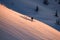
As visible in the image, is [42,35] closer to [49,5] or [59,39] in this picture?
[59,39]

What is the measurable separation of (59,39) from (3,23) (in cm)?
137

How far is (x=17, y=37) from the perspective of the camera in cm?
394

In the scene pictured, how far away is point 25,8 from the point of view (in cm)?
1249

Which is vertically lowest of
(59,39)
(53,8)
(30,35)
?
(53,8)

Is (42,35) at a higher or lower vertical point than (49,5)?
higher

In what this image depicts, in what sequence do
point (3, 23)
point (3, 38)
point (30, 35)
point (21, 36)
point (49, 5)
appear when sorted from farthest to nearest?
point (49, 5) → point (3, 23) → point (30, 35) → point (21, 36) → point (3, 38)

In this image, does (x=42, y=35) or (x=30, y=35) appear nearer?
(x=30, y=35)

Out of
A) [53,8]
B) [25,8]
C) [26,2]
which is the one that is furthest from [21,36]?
[53,8]

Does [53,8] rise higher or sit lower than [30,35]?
lower

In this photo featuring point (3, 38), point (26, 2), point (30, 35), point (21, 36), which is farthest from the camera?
point (26, 2)

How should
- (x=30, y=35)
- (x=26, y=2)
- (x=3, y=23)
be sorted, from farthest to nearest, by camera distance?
(x=26, y=2), (x=3, y=23), (x=30, y=35)

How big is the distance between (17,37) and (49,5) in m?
11.1

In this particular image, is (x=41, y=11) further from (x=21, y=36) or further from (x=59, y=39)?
(x=21, y=36)

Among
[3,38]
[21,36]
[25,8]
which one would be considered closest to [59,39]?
[21,36]
